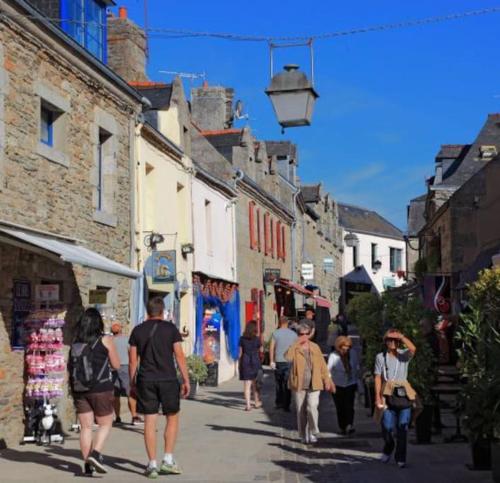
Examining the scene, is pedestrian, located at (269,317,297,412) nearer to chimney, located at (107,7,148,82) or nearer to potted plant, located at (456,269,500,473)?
potted plant, located at (456,269,500,473)

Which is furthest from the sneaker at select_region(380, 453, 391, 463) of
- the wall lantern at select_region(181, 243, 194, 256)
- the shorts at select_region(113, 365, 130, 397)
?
the wall lantern at select_region(181, 243, 194, 256)

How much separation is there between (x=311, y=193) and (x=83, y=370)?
1613 inches

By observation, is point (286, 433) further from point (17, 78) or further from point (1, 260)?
point (17, 78)

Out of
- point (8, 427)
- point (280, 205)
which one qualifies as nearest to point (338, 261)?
point (280, 205)

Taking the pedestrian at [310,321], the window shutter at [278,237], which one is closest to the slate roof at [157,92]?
the pedestrian at [310,321]

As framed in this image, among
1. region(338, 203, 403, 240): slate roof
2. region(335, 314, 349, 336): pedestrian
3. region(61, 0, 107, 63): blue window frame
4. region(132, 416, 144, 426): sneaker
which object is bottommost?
region(132, 416, 144, 426): sneaker

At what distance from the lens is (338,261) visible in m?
56.4

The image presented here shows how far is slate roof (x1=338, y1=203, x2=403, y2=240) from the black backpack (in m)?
54.5

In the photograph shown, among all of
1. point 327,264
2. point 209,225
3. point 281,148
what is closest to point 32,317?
point 209,225

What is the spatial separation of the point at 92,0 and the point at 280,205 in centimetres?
1963

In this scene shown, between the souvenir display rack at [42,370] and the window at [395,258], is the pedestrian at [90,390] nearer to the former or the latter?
the souvenir display rack at [42,370]

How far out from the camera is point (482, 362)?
7.79 metres

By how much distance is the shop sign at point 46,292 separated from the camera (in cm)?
1152

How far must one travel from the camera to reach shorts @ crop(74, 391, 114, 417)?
830 centimetres
